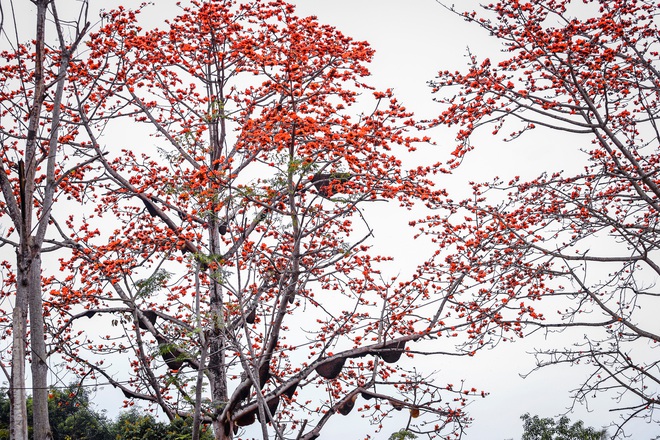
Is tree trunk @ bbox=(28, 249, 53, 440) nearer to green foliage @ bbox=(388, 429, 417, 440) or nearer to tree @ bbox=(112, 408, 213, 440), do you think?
tree @ bbox=(112, 408, 213, 440)

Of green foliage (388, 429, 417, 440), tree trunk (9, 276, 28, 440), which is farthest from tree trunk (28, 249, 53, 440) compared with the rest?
green foliage (388, 429, 417, 440)

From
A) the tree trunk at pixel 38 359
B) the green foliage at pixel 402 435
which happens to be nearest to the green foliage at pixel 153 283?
the tree trunk at pixel 38 359

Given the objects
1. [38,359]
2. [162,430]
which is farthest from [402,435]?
[38,359]

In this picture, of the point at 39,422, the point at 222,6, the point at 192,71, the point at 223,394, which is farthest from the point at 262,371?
the point at 222,6

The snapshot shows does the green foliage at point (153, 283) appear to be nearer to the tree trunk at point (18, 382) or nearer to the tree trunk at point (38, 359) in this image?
the tree trunk at point (38, 359)

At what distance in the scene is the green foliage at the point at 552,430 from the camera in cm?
1374

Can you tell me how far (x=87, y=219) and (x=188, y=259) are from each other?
1.71m

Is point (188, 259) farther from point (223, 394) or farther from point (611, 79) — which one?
point (611, 79)

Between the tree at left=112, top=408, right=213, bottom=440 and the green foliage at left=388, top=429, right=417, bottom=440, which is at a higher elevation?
the tree at left=112, top=408, right=213, bottom=440

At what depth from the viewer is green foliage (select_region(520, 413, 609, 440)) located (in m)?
13.7

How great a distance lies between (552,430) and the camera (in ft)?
46.0

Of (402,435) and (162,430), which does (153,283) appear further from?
(402,435)

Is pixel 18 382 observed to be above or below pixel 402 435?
above

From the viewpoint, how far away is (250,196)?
7344 millimetres
